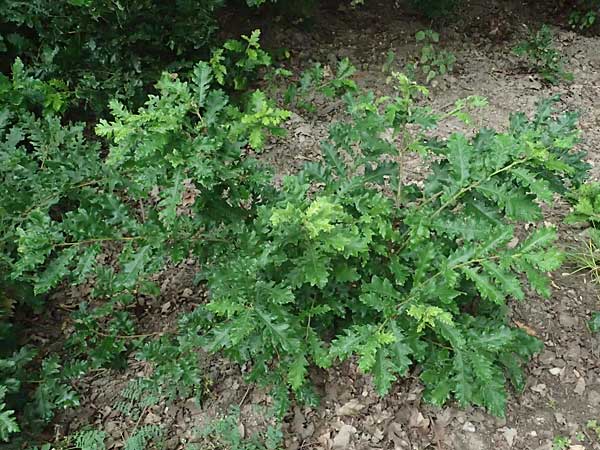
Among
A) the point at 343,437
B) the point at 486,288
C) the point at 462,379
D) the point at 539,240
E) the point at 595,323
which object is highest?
the point at 539,240

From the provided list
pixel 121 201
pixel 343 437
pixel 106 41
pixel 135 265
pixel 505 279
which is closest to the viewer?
pixel 505 279

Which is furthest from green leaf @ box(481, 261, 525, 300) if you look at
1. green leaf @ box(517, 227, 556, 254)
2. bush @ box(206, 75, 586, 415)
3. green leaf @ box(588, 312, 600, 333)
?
green leaf @ box(588, 312, 600, 333)

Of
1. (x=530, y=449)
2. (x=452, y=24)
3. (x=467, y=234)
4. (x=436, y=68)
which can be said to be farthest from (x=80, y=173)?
(x=452, y=24)

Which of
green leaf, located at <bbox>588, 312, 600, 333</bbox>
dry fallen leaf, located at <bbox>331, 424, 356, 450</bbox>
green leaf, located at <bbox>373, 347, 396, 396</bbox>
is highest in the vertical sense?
green leaf, located at <bbox>373, 347, 396, 396</bbox>

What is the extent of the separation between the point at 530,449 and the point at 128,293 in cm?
213

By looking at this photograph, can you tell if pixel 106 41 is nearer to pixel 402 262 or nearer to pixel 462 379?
pixel 402 262

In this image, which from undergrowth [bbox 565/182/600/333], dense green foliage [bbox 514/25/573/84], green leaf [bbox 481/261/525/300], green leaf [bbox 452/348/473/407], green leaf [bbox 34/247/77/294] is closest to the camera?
green leaf [bbox 481/261/525/300]

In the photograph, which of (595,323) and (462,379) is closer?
(462,379)

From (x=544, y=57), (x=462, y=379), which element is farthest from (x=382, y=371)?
(x=544, y=57)

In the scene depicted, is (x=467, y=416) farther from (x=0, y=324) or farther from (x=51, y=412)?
(x=0, y=324)

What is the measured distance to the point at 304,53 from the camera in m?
4.90

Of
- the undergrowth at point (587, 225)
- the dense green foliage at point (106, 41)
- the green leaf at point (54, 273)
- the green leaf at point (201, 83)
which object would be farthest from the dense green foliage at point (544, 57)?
the green leaf at point (54, 273)

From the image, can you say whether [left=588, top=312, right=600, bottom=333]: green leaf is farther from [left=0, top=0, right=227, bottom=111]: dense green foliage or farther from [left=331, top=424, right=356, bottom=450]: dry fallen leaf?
[left=0, top=0, right=227, bottom=111]: dense green foliage

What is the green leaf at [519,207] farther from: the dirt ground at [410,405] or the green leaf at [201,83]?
the green leaf at [201,83]
